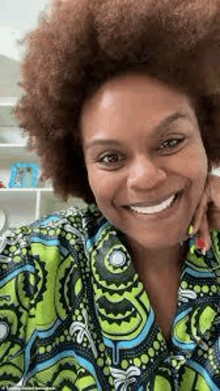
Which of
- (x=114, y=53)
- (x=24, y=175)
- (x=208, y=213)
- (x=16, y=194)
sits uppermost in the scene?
(x=24, y=175)

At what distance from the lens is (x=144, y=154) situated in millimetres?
752

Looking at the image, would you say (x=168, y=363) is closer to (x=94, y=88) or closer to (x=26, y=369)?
(x=26, y=369)

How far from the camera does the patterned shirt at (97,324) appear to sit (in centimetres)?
78

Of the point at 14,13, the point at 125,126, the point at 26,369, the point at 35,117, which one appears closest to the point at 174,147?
the point at 125,126

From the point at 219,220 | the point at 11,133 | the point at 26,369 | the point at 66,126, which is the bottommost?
Answer: the point at 26,369

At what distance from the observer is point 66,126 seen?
A: 903 mm

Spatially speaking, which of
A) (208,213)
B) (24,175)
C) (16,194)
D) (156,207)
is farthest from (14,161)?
(156,207)

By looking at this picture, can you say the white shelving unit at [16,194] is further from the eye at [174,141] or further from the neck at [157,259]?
the eye at [174,141]

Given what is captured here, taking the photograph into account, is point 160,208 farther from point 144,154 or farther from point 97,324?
point 97,324

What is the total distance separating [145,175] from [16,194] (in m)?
2.40

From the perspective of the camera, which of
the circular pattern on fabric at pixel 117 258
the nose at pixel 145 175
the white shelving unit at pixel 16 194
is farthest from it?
the white shelving unit at pixel 16 194

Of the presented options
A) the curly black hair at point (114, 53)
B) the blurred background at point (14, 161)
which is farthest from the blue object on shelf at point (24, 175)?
the curly black hair at point (114, 53)

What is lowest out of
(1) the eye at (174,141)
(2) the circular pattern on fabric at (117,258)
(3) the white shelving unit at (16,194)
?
(2) the circular pattern on fabric at (117,258)

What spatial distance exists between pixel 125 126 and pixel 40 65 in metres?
0.25
